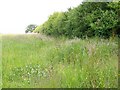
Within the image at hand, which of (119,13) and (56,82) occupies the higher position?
(119,13)

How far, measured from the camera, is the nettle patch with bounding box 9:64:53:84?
4.64m

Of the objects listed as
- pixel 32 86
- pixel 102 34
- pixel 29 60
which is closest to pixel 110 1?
pixel 102 34

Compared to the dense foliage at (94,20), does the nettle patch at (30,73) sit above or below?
below

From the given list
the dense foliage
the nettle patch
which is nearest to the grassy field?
the nettle patch

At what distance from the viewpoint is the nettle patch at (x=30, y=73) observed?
15.2 ft

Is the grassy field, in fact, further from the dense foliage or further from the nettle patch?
the dense foliage

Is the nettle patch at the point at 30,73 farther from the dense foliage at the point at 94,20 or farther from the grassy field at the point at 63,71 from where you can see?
the dense foliage at the point at 94,20

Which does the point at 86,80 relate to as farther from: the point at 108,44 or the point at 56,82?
the point at 108,44

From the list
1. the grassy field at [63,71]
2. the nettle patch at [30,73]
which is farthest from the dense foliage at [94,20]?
the nettle patch at [30,73]

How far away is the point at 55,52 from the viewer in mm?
6773

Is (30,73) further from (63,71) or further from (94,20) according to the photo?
(94,20)

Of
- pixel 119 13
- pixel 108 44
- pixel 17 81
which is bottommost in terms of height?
pixel 17 81

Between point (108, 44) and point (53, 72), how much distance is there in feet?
8.51

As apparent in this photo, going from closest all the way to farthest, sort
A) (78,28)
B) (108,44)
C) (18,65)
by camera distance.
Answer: (18,65) < (108,44) < (78,28)
